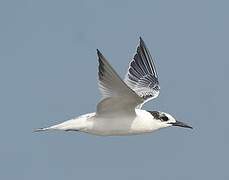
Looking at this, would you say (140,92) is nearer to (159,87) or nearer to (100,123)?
(159,87)

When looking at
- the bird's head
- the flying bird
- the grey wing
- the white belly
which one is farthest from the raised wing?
the grey wing

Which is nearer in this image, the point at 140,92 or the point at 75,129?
the point at 75,129

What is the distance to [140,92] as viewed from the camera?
55.8 ft

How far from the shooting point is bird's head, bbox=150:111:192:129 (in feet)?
49.7

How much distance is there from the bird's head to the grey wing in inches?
76.6

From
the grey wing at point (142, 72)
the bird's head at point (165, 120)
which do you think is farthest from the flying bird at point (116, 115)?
the grey wing at point (142, 72)

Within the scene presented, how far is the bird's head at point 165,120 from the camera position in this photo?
15.2 meters

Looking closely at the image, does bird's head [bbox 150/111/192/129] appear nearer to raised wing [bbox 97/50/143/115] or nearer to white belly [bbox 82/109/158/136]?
white belly [bbox 82/109/158/136]

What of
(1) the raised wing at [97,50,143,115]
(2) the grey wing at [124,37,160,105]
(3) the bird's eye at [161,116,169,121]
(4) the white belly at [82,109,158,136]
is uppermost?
(2) the grey wing at [124,37,160,105]

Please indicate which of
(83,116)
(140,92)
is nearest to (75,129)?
(83,116)

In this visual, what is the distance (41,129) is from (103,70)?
7.02 feet

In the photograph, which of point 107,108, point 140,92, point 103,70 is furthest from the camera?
point 140,92

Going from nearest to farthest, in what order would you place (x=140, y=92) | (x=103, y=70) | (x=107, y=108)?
(x=103, y=70)
(x=107, y=108)
(x=140, y=92)

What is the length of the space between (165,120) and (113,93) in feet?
6.70
